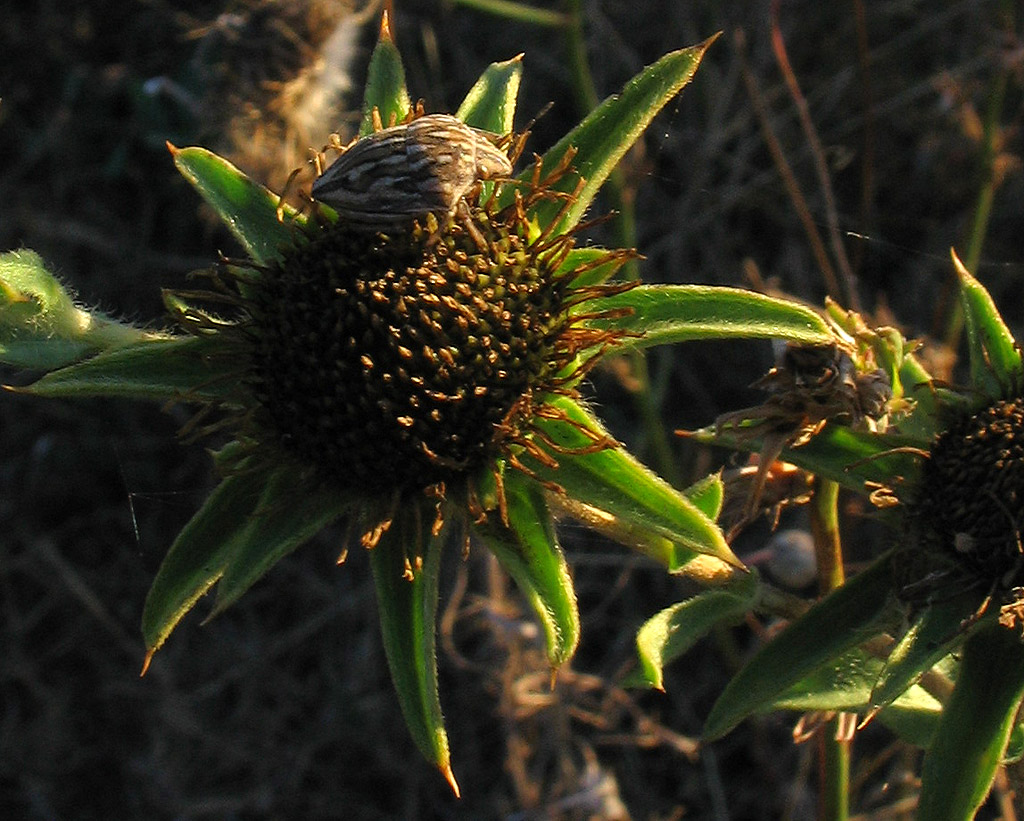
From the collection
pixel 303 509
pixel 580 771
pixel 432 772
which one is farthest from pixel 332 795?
pixel 303 509

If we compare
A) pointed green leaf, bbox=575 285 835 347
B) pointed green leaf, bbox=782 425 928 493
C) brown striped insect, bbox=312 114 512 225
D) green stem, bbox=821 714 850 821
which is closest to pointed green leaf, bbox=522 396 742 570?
pointed green leaf, bbox=575 285 835 347

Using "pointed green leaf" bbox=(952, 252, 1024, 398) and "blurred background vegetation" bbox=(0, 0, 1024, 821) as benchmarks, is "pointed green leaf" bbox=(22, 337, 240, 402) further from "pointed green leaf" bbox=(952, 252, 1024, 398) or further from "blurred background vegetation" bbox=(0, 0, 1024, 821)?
"blurred background vegetation" bbox=(0, 0, 1024, 821)

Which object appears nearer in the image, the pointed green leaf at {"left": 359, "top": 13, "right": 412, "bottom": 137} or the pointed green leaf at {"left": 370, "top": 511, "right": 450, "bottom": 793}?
the pointed green leaf at {"left": 370, "top": 511, "right": 450, "bottom": 793}

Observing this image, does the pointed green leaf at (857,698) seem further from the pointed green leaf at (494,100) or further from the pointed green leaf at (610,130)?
the pointed green leaf at (494,100)

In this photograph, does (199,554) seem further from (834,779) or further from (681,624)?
(834,779)

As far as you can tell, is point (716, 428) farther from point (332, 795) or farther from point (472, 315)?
point (332, 795)

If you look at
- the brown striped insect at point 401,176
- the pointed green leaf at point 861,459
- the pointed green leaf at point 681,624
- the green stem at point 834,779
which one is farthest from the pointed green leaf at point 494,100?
the green stem at point 834,779

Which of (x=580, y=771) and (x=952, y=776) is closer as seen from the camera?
(x=952, y=776)
